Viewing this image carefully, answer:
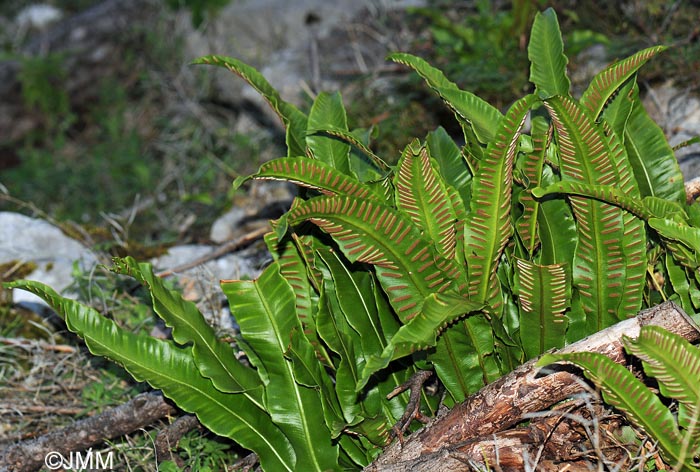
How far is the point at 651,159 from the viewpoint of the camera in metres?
2.39

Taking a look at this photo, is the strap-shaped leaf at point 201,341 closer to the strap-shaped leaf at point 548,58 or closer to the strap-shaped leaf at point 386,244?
the strap-shaped leaf at point 386,244

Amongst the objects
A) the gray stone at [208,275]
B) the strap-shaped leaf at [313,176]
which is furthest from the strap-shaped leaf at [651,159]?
the gray stone at [208,275]

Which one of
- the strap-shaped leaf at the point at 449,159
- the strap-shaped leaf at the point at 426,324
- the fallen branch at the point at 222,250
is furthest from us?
the fallen branch at the point at 222,250

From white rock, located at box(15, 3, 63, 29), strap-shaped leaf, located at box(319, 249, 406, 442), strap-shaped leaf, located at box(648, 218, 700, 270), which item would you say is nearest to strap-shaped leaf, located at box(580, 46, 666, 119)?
strap-shaped leaf, located at box(648, 218, 700, 270)

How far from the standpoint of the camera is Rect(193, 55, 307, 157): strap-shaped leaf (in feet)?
7.75

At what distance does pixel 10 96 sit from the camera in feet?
23.6

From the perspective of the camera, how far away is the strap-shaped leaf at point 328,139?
247 cm

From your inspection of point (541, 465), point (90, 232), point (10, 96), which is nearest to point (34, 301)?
point (90, 232)

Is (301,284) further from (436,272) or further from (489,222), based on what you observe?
(489,222)

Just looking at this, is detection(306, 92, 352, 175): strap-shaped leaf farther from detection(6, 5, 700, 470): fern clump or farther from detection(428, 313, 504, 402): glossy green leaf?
detection(428, 313, 504, 402): glossy green leaf

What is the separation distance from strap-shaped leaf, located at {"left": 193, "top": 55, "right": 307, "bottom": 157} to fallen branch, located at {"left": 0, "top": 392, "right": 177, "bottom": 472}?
1025 mm

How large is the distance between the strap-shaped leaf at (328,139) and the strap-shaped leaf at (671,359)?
1066 millimetres

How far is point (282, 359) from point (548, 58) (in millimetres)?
1267

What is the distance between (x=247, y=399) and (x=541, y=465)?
0.90m
